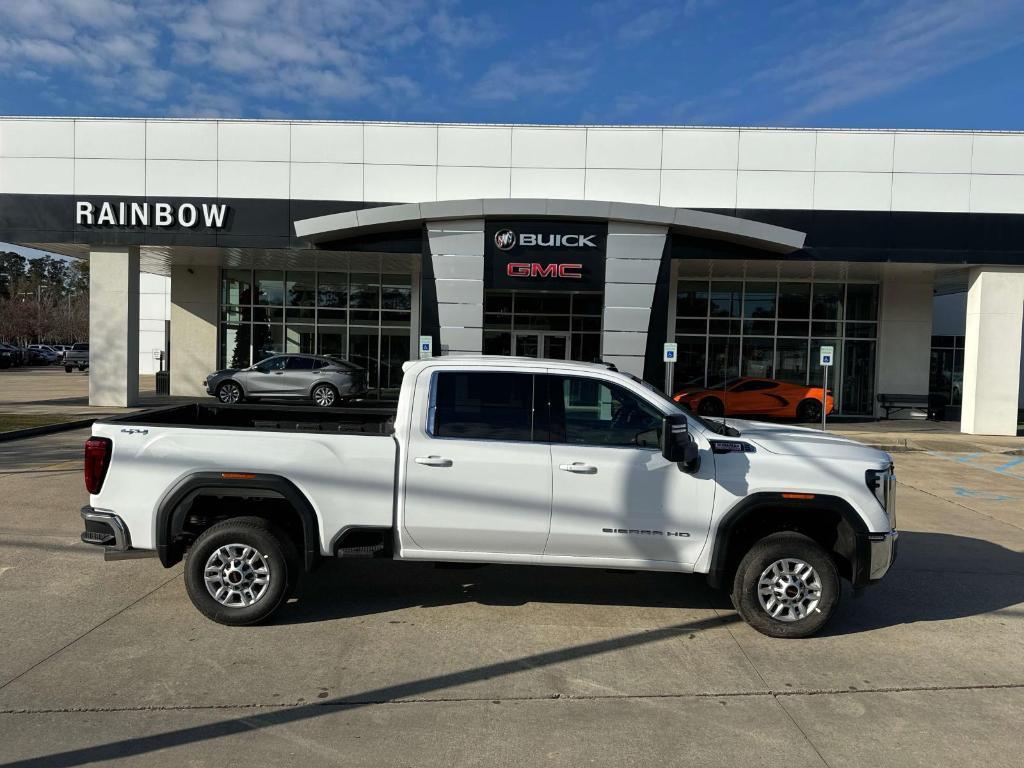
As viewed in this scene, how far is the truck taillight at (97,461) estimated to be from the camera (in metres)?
5.02

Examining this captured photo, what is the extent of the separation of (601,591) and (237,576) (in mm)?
2827

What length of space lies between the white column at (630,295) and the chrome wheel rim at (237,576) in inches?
507

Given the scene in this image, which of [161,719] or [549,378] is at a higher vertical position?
[549,378]

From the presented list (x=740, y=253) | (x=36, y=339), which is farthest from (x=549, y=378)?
(x=36, y=339)

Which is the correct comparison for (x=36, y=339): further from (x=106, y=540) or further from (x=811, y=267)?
(x=106, y=540)

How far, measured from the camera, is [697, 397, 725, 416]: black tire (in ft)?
68.3

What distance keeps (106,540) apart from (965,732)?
542cm

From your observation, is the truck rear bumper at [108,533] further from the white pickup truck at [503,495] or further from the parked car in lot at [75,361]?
the parked car in lot at [75,361]

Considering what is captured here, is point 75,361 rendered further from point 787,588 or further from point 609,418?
point 787,588

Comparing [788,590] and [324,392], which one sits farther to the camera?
[324,392]

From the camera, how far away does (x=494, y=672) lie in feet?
14.4

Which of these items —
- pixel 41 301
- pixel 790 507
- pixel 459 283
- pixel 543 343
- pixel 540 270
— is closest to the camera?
pixel 790 507

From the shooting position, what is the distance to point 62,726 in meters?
3.66

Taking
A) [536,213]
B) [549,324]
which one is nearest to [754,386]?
[549,324]
